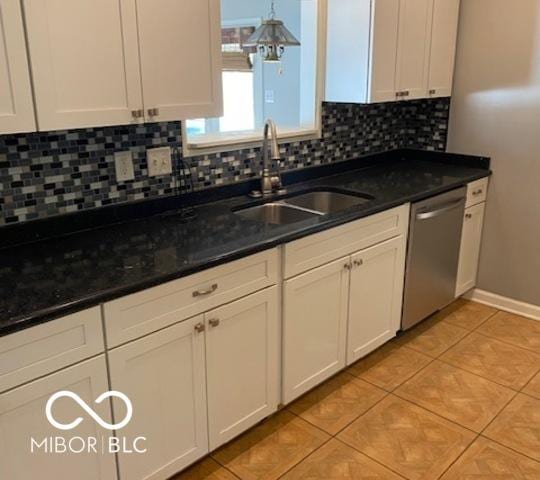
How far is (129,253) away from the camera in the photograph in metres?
1.84

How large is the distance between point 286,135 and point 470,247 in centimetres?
142

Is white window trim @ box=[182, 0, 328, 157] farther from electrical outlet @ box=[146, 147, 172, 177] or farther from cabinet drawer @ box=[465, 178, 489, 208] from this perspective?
cabinet drawer @ box=[465, 178, 489, 208]

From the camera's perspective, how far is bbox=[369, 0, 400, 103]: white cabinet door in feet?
8.79

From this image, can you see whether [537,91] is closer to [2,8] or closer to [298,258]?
[298,258]

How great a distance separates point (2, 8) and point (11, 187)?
2.11 feet

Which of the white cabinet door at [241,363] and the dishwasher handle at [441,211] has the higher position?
the dishwasher handle at [441,211]

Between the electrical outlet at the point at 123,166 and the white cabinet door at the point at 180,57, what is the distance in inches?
13.8

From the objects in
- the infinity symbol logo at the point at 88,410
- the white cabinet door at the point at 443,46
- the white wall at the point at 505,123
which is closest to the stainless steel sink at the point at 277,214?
the infinity symbol logo at the point at 88,410

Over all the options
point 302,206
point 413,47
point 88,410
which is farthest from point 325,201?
point 88,410

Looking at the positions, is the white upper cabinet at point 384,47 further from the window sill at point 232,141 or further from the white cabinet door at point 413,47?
the window sill at point 232,141

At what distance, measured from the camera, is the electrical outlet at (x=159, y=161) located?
7.41 ft

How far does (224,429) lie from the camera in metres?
2.05

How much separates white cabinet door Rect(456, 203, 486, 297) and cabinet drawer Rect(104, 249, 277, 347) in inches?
66.7

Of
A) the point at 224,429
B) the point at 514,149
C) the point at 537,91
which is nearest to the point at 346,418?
the point at 224,429
